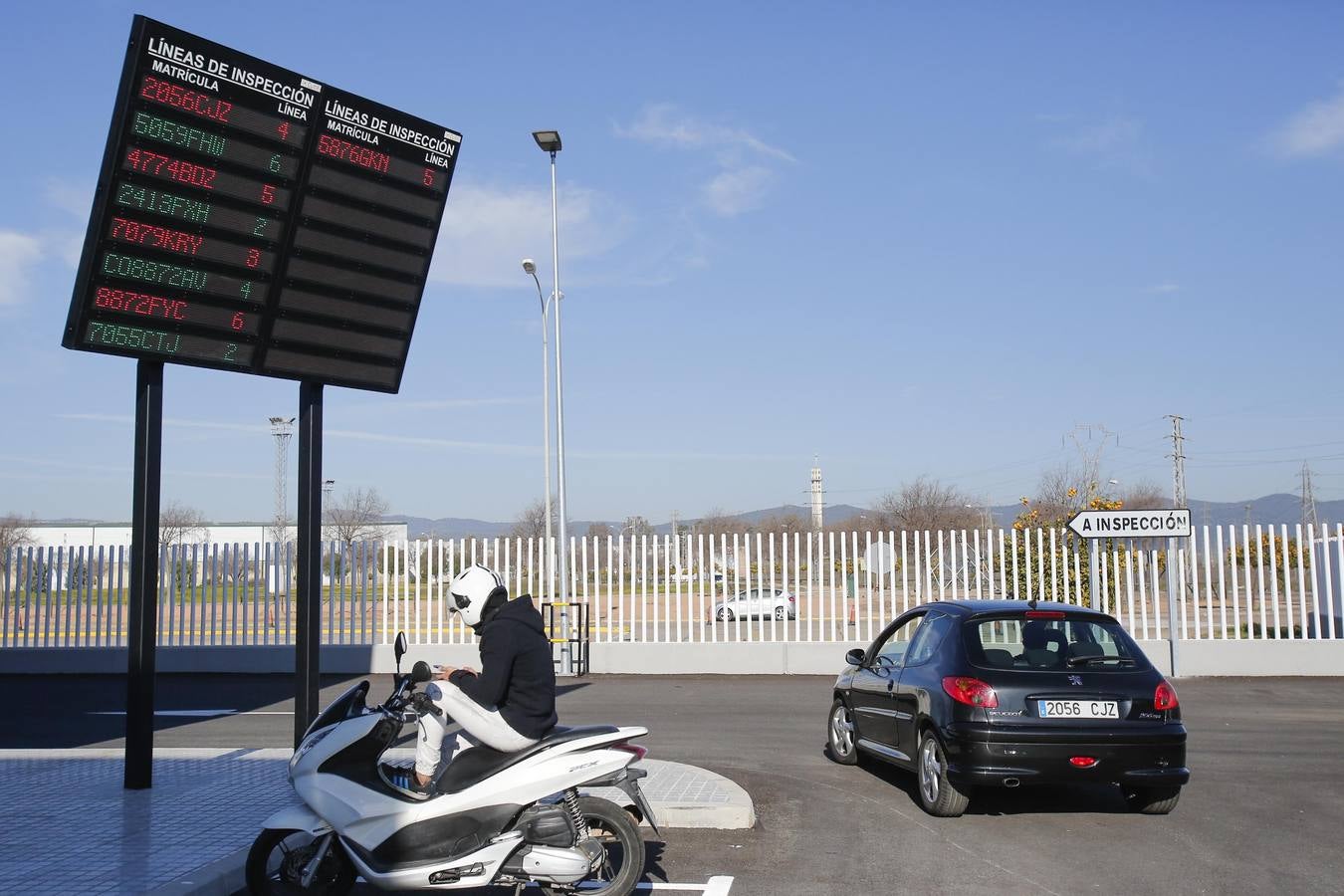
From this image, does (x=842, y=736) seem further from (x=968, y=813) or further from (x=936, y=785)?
(x=936, y=785)

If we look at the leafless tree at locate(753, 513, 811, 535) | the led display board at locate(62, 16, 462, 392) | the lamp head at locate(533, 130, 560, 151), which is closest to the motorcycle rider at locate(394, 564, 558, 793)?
the led display board at locate(62, 16, 462, 392)

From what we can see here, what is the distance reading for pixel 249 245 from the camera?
388 inches

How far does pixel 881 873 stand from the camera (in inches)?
285

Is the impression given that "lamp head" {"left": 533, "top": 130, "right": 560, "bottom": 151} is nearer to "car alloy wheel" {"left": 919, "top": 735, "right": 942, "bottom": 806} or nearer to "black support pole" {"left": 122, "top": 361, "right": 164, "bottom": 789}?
"black support pole" {"left": 122, "top": 361, "right": 164, "bottom": 789}

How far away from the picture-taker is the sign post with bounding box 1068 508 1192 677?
17703 millimetres

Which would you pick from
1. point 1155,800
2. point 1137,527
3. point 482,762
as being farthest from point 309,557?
point 1137,527

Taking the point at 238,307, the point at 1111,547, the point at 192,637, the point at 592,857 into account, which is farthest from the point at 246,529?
the point at 592,857

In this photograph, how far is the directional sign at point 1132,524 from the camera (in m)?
17.7

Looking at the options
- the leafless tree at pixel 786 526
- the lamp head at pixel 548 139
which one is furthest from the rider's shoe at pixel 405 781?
the lamp head at pixel 548 139

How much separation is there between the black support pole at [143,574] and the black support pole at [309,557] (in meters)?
1.21

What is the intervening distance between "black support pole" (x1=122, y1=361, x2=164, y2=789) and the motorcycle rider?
12.6ft

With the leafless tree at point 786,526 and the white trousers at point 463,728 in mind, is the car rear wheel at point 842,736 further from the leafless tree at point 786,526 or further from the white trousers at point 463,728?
the leafless tree at point 786,526

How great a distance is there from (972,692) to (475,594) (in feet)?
12.7

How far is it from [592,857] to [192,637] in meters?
17.9
